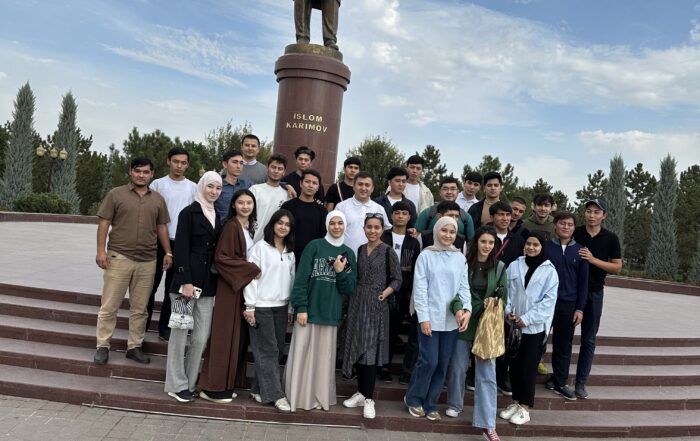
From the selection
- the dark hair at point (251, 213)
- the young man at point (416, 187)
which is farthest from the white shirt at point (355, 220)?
the young man at point (416, 187)

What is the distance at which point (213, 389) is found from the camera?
3.90 metres

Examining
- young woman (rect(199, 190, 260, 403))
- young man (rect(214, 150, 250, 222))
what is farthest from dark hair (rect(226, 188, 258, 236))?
young man (rect(214, 150, 250, 222))

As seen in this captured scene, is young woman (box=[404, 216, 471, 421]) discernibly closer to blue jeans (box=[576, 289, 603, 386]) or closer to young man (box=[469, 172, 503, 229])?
young man (box=[469, 172, 503, 229])

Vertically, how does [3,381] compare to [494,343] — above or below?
below

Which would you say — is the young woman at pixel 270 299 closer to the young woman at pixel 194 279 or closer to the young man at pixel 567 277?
the young woman at pixel 194 279

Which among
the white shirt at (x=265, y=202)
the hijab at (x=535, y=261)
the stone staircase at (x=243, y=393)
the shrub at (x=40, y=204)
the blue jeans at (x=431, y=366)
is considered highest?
the white shirt at (x=265, y=202)

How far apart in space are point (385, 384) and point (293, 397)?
101 cm

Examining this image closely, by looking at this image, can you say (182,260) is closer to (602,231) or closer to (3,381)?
(3,381)

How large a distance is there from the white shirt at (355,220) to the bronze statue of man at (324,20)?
4642mm

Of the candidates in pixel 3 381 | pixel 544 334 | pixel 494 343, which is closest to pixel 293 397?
pixel 494 343

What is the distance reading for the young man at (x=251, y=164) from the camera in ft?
17.5

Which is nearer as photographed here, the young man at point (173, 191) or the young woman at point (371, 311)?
the young woman at point (371, 311)

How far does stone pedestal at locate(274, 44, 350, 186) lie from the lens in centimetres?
777

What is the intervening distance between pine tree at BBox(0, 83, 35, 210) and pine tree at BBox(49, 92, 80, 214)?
1.70 metres
